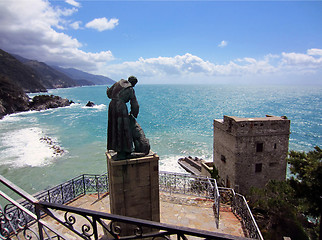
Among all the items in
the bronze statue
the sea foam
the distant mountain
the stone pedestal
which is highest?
the distant mountain

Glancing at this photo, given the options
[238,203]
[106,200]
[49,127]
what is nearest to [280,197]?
[238,203]

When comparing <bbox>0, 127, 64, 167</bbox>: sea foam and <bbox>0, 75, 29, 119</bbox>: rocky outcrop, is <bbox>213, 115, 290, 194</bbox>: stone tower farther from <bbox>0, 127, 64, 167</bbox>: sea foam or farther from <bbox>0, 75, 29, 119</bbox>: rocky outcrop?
<bbox>0, 75, 29, 119</bbox>: rocky outcrop

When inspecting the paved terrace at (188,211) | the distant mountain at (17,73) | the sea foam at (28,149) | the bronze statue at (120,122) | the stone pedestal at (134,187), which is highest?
the distant mountain at (17,73)

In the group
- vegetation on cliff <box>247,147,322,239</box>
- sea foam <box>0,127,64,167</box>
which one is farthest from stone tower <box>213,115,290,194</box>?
sea foam <box>0,127,64,167</box>

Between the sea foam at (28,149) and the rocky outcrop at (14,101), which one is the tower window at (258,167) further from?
the rocky outcrop at (14,101)

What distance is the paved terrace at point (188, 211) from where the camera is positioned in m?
8.48

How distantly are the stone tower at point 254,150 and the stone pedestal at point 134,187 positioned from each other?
46.2ft

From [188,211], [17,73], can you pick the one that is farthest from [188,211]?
[17,73]

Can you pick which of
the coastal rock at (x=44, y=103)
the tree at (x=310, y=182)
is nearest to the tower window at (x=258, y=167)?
the tree at (x=310, y=182)

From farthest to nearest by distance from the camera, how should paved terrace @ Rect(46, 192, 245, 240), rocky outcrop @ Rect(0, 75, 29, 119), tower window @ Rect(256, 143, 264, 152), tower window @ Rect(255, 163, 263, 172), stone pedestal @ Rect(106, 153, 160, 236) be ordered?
rocky outcrop @ Rect(0, 75, 29, 119) < tower window @ Rect(255, 163, 263, 172) < tower window @ Rect(256, 143, 264, 152) < paved terrace @ Rect(46, 192, 245, 240) < stone pedestal @ Rect(106, 153, 160, 236)

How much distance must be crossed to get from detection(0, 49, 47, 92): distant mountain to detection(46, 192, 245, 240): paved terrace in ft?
456

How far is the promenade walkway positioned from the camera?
8500 mm

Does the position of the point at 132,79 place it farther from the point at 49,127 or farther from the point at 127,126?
the point at 49,127

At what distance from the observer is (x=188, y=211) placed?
31.2ft
